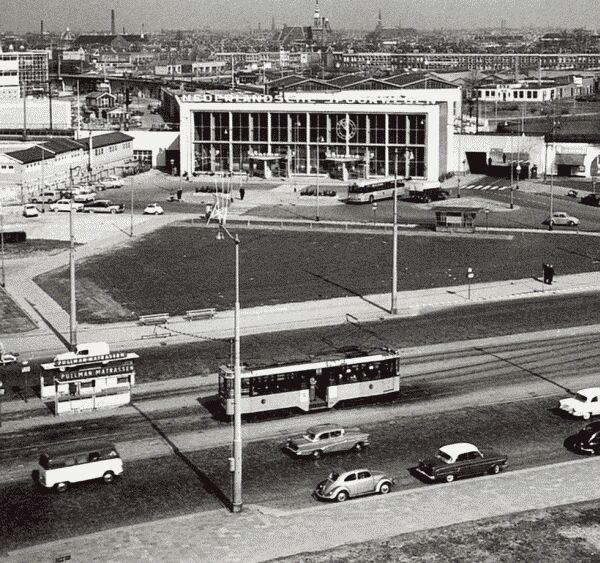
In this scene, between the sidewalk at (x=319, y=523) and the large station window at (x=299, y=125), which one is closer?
the sidewalk at (x=319, y=523)

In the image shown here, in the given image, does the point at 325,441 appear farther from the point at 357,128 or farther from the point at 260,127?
the point at 260,127

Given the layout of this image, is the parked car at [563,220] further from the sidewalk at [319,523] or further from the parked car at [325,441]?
the sidewalk at [319,523]

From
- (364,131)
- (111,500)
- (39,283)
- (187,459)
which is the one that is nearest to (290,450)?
(187,459)

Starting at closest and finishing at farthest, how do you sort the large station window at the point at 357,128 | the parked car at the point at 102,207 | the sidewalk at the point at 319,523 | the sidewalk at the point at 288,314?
the sidewalk at the point at 319,523, the sidewalk at the point at 288,314, the parked car at the point at 102,207, the large station window at the point at 357,128

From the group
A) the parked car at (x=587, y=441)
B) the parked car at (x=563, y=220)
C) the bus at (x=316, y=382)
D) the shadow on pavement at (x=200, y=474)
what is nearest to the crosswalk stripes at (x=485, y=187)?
the parked car at (x=563, y=220)

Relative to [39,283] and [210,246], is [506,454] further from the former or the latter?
[210,246]

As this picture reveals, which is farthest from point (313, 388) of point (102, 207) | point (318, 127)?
point (318, 127)

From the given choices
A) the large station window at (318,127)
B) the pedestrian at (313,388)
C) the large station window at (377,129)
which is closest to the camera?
the pedestrian at (313,388)

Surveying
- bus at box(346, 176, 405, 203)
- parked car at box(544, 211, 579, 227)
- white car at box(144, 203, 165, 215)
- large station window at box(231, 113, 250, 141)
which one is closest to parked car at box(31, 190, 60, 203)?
white car at box(144, 203, 165, 215)
